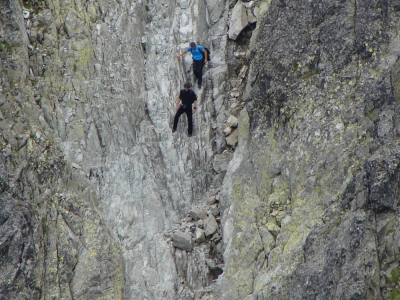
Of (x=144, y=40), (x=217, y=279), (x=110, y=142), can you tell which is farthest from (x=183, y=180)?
(x=144, y=40)

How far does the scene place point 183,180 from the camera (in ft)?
59.7

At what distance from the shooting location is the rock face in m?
13.3

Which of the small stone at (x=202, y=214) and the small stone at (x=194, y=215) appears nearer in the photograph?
Answer: the small stone at (x=202, y=214)

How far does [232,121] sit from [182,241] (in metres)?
4.61

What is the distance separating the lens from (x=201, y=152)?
18375 millimetres

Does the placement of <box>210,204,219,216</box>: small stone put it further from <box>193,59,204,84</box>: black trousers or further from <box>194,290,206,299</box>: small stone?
<box>193,59,204,84</box>: black trousers

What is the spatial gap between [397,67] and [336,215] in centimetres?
446

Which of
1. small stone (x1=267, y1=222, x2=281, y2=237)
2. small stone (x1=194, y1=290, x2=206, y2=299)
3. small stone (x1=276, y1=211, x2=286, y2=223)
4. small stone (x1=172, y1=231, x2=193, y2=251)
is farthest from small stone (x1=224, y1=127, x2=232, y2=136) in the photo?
small stone (x1=194, y1=290, x2=206, y2=299)

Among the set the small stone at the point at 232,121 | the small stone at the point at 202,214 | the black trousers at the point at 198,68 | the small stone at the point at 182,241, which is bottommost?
the small stone at the point at 182,241

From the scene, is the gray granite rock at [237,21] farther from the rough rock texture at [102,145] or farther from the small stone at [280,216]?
the small stone at [280,216]

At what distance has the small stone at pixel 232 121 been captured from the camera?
1794cm

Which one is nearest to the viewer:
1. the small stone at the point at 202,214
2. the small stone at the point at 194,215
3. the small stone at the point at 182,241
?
the small stone at the point at 182,241

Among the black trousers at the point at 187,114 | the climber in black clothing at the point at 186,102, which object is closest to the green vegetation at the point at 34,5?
the climber in black clothing at the point at 186,102

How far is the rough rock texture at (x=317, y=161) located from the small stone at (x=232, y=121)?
65 cm
